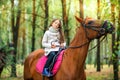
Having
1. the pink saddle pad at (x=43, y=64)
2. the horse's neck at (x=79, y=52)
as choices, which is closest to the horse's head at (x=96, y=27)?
the horse's neck at (x=79, y=52)

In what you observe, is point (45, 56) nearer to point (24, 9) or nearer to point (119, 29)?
point (119, 29)

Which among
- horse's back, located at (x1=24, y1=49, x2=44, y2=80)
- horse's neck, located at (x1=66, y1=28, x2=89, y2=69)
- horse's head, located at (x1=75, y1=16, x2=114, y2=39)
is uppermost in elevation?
horse's head, located at (x1=75, y1=16, x2=114, y2=39)

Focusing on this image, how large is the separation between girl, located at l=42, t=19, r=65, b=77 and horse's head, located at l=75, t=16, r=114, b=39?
0.94m

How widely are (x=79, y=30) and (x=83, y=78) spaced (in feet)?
3.89

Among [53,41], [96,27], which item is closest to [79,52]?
[96,27]

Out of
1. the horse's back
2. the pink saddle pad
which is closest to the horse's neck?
the pink saddle pad

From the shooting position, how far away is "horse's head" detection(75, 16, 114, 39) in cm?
748

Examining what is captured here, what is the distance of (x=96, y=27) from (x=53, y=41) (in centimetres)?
138

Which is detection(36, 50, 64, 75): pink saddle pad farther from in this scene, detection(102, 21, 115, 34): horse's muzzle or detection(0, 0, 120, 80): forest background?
detection(102, 21, 115, 34): horse's muzzle

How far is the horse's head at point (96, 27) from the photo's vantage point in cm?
748

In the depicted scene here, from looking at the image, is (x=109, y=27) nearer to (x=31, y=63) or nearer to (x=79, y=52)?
(x=79, y=52)

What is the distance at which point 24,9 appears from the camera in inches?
1025

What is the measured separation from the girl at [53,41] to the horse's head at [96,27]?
943 millimetres

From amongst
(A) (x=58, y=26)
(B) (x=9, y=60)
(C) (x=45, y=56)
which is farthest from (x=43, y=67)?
(B) (x=9, y=60)
